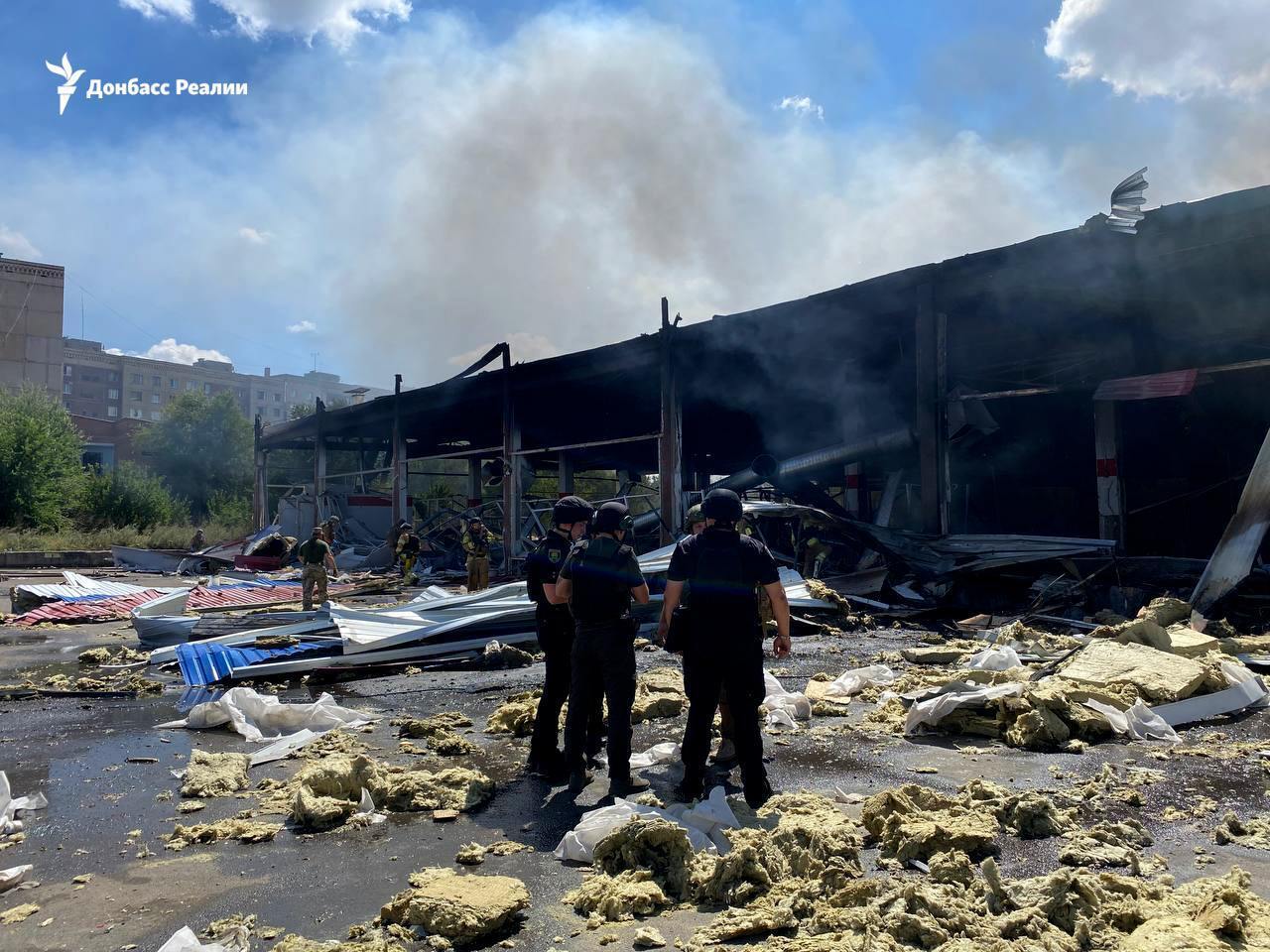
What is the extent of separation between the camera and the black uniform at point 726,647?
406cm

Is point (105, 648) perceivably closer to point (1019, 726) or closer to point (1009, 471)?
point (1019, 726)

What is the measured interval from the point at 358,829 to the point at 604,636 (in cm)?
147

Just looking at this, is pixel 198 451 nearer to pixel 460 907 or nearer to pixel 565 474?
pixel 565 474

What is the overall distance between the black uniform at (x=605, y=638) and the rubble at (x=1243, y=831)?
2.64 metres

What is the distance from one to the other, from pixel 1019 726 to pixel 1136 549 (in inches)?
408

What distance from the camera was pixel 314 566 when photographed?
37.9 ft

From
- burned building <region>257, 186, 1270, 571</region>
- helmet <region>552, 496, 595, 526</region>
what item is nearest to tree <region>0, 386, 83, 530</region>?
burned building <region>257, 186, 1270, 571</region>

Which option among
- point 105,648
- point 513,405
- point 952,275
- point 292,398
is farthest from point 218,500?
point 292,398

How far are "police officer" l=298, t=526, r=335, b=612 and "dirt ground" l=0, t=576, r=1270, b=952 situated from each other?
15.0ft

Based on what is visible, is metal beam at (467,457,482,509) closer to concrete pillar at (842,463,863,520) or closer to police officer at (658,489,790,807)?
concrete pillar at (842,463,863,520)

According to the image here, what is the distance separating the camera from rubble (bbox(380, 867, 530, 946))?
276 centimetres

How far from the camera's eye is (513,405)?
19453 millimetres

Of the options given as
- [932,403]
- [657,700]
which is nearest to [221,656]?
[657,700]

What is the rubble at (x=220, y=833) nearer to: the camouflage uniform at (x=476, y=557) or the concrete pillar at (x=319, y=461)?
the camouflage uniform at (x=476, y=557)
